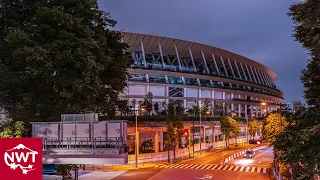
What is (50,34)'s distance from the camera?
1164 inches

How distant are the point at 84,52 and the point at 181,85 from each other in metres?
94.0

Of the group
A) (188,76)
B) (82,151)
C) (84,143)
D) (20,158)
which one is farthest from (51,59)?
(188,76)

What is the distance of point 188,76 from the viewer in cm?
12475

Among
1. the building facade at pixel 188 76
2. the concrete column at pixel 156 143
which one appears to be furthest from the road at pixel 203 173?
the building facade at pixel 188 76

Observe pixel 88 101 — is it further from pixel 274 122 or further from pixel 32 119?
pixel 274 122

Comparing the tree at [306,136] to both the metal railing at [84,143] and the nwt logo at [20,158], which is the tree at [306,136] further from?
the metal railing at [84,143]

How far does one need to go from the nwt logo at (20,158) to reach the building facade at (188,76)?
8586 centimetres

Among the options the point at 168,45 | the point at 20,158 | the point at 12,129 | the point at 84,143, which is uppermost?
the point at 168,45

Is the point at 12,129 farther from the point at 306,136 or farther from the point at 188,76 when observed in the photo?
the point at 188,76

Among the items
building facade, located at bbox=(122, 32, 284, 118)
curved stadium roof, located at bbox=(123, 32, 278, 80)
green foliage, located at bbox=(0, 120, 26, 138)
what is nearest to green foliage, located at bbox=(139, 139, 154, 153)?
building facade, located at bbox=(122, 32, 284, 118)

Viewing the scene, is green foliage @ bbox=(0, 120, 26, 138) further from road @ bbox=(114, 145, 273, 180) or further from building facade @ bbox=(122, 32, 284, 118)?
building facade @ bbox=(122, 32, 284, 118)

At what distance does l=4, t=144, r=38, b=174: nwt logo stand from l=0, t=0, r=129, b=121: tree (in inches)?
465

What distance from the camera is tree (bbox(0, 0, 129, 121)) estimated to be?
28578 millimetres

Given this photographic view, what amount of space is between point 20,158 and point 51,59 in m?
14.2
